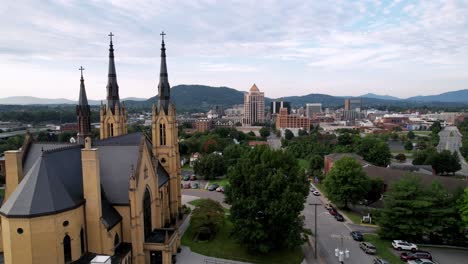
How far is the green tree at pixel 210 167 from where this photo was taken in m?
71.9

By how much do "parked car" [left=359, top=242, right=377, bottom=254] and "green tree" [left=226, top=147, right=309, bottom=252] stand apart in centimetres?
770

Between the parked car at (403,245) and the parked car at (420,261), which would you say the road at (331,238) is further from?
the parked car at (403,245)

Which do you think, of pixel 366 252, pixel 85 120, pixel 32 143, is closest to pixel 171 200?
pixel 85 120

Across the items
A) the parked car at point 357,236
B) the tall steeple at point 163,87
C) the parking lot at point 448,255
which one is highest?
the tall steeple at point 163,87

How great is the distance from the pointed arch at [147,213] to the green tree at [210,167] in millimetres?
37913

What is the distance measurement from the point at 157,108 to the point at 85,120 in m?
9.12

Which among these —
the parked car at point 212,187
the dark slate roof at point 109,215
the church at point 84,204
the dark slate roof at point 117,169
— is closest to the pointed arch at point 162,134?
the church at point 84,204

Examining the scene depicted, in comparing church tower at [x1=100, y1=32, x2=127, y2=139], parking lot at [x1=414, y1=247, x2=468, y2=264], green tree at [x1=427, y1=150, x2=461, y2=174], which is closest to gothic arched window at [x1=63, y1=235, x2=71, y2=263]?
church tower at [x1=100, y1=32, x2=127, y2=139]

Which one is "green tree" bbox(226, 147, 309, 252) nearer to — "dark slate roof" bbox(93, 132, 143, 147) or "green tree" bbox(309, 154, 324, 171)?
"dark slate roof" bbox(93, 132, 143, 147)

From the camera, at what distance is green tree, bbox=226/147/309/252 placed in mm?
32469

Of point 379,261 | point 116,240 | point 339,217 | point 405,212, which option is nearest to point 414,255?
point 379,261

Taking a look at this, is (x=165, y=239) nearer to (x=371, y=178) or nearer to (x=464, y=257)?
(x=464, y=257)

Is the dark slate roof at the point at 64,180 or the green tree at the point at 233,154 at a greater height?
the dark slate roof at the point at 64,180

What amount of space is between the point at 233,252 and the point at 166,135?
1726cm
